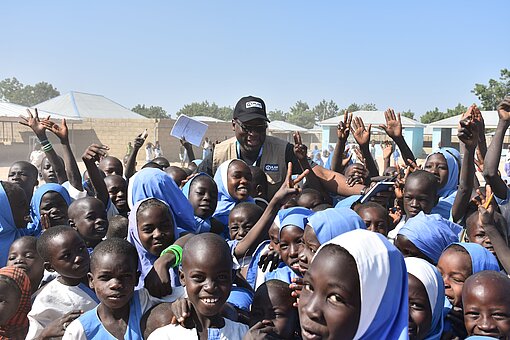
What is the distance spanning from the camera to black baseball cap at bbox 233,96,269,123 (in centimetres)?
468

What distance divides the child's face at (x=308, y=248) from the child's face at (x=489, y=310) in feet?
2.47

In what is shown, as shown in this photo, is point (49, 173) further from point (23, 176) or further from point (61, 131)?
point (61, 131)

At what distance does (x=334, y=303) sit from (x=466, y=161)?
109 inches

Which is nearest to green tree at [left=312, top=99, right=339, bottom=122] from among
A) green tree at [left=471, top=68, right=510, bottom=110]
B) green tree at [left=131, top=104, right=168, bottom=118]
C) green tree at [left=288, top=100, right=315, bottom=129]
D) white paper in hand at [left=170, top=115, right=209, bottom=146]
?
green tree at [left=288, top=100, right=315, bottom=129]

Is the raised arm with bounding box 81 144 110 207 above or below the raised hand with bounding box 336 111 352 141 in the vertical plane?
below

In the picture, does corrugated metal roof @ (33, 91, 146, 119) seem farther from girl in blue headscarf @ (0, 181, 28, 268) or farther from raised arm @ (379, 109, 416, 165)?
girl in blue headscarf @ (0, 181, 28, 268)

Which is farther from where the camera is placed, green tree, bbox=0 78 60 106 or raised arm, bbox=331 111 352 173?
green tree, bbox=0 78 60 106

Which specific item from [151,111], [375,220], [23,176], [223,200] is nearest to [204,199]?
[223,200]

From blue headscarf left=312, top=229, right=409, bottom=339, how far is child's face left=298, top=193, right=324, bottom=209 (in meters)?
2.62

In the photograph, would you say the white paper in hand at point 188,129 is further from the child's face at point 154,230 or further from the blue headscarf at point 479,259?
the blue headscarf at point 479,259

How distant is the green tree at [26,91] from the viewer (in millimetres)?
103500

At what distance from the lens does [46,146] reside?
5352 millimetres

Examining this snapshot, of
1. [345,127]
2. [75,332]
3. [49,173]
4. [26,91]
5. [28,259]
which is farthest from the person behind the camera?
[26,91]

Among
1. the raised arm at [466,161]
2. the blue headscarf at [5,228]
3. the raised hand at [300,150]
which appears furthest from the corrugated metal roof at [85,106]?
the raised arm at [466,161]
